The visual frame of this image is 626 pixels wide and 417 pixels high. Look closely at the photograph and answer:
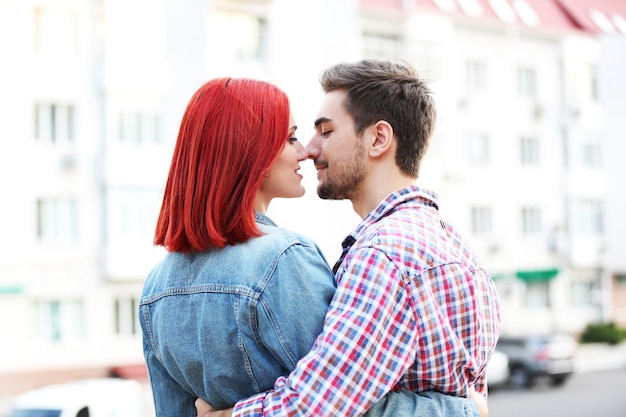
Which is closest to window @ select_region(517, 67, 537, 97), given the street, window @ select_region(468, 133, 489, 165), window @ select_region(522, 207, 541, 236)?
window @ select_region(468, 133, 489, 165)

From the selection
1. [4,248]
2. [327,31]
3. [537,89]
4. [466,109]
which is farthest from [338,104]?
[537,89]

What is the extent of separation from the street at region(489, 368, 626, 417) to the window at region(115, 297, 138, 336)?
263 inches

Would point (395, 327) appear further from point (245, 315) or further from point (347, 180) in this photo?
point (347, 180)

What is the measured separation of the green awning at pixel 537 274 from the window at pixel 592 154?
310cm

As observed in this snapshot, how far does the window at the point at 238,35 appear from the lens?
18312mm

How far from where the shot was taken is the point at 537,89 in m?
23.4

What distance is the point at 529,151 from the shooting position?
23281mm

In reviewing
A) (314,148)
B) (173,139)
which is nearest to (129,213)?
(173,139)

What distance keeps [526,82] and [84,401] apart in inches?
742

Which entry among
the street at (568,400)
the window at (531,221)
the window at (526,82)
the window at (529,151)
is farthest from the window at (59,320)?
the window at (526,82)

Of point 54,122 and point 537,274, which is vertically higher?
point 54,122

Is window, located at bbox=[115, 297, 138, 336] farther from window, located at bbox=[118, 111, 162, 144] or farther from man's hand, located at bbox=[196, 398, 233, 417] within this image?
man's hand, located at bbox=[196, 398, 233, 417]

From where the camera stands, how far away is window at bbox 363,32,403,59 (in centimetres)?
2084

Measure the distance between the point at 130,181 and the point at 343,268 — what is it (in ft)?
52.3
